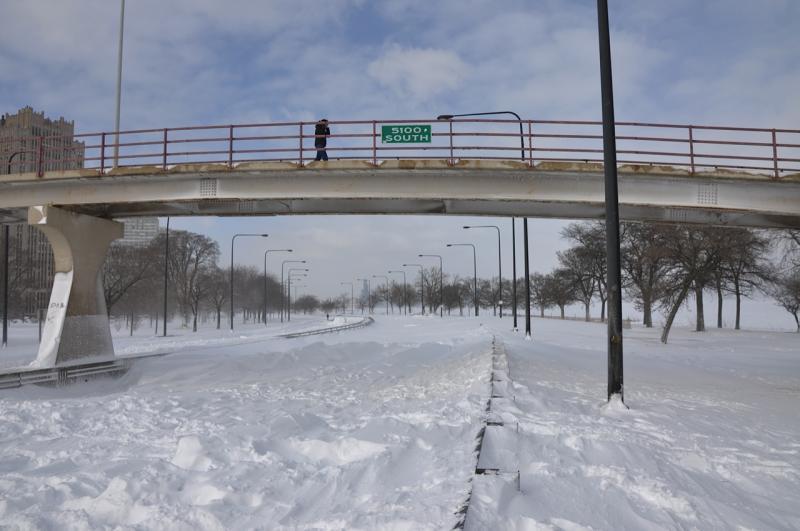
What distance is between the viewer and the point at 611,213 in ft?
32.2

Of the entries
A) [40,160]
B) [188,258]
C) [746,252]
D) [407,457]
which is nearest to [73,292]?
[40,160]

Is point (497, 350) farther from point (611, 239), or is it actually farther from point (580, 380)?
point (611, 239)

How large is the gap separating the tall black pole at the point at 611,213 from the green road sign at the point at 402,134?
6.38m

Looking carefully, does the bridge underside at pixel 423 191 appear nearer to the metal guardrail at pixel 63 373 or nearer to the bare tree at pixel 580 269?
the metal guardrail at pixel 63 373

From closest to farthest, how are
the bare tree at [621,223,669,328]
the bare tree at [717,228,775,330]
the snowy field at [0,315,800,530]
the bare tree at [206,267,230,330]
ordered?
the snowy field at [0,315,800,530]
the bare tree at [717,228,775,330]
the bare tree at [621,223,669,328]
the bare tree at [206,267,230,330]

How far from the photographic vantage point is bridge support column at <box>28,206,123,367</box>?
658 inches

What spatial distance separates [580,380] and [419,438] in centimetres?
706

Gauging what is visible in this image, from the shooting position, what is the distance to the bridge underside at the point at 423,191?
15.0 metres

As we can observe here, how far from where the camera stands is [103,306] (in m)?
18.4

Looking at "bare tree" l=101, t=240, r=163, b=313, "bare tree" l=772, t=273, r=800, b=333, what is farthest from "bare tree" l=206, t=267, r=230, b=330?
"bare tree" l=772, t=273, r=800, b=333

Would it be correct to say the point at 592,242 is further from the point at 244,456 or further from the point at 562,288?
the point at 244,456

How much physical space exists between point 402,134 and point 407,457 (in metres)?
11.3

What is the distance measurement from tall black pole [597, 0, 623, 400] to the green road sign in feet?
20.9

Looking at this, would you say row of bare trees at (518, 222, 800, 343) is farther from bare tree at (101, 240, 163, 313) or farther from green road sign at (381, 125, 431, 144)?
bare tree at (101, 240, 163, 313)
